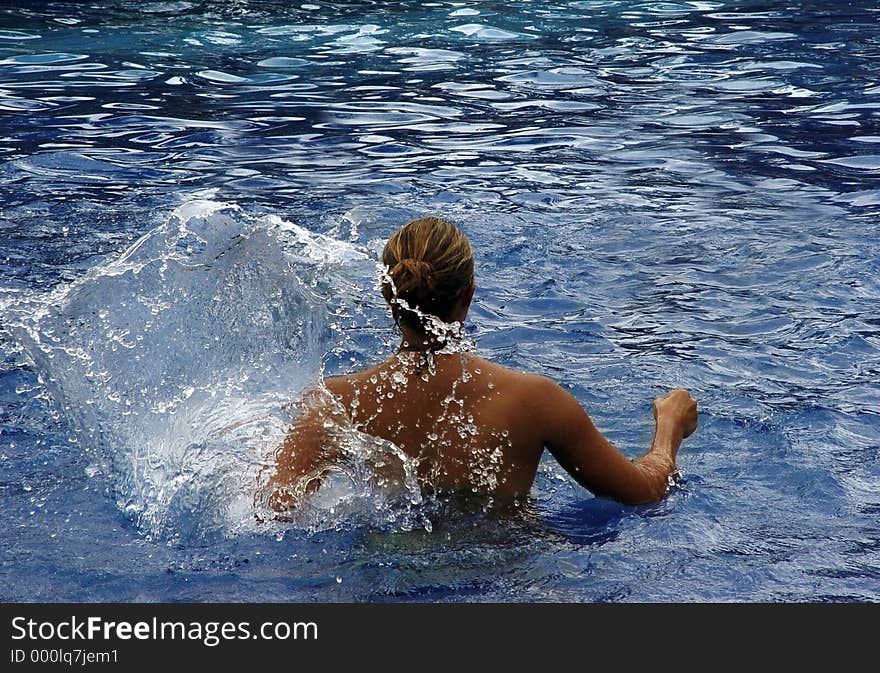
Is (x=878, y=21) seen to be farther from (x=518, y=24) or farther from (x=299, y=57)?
(x=299, y=57)

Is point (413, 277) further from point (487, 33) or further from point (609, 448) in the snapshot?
point (487, 33)

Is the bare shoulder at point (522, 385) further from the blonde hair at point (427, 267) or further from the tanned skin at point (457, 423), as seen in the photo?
the blonde hair at point (427, 267)

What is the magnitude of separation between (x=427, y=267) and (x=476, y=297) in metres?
3.49

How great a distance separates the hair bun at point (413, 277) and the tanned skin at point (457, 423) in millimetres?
151

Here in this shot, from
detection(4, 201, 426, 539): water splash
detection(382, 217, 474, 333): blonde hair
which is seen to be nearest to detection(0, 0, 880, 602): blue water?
detection(4, 201, 426, 539): water splash

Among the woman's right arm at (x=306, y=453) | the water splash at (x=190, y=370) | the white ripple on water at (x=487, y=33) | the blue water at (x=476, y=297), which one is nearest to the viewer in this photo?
the woman's right arm at (x=306, y=453)

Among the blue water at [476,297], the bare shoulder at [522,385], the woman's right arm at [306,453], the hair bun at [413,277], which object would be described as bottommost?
the blue water at [476,297]

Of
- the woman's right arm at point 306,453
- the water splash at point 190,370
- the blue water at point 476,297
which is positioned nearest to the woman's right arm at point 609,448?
the blue water at point 476,297

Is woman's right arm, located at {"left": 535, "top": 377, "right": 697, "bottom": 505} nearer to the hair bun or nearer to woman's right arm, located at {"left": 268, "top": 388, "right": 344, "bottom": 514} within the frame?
the hair bun

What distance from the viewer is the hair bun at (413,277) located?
3.71 meters

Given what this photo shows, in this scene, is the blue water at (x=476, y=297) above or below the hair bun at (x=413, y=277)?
below
